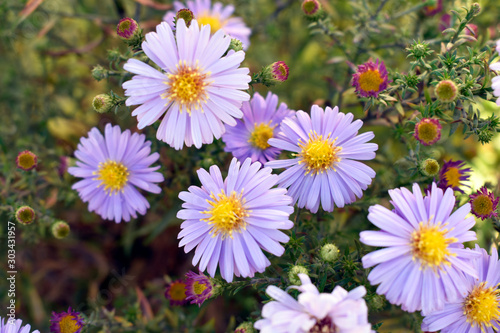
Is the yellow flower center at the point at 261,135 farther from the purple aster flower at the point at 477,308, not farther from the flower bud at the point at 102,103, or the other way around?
the purple aster flower at the point at 477,308

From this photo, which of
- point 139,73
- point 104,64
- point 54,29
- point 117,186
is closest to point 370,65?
point 139,73

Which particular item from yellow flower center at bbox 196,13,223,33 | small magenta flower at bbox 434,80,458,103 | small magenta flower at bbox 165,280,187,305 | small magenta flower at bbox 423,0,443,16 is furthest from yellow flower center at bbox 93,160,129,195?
small magenta flower at bbox 423,0,443,16

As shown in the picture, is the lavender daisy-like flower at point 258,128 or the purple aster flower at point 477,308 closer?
the purple aster flower at point 477,308

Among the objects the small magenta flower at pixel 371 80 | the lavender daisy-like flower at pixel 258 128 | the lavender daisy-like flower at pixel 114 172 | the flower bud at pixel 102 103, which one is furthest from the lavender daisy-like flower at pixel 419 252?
the flower bud at pixel 102 103

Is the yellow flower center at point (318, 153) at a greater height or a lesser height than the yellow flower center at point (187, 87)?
lesser

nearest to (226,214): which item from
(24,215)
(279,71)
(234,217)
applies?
(234,217)

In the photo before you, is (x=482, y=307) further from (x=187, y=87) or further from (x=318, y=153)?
(x=187, y=87)

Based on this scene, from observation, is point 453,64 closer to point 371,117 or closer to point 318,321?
point 371,117

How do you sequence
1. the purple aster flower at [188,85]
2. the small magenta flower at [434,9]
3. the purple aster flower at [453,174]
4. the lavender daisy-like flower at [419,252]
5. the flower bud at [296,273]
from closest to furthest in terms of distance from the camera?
the lavender daisy-like flower at [419,252] → the flower bud at [296,273] → the purple aster flower at [188,85] → the purple aster flower at [453,174] → the small magenta flower at [434,9]

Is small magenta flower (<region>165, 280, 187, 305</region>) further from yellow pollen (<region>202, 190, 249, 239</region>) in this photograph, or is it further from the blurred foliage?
yellow pollen (<region>202, 190, 249, 239</region>)
